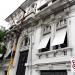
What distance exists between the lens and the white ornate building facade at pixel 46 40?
41.0 feet

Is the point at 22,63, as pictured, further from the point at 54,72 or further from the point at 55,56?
the point at 55,56

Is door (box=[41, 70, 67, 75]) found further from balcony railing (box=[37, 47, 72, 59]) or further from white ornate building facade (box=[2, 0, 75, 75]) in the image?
balcony railing (box=[37, 47, 72, 59])

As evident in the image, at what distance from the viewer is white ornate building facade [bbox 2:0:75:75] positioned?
12497 millimetres

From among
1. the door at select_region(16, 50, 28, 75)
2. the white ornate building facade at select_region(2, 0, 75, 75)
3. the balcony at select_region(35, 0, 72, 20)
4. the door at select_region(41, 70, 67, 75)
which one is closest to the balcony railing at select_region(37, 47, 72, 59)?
the white ornate building facade at select_region(2, 0, 75, 75)

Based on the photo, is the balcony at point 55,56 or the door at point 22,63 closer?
the balcony at point 55,56

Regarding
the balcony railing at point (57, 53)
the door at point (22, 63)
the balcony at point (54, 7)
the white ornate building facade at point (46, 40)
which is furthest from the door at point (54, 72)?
the balcony at point (54, 7)

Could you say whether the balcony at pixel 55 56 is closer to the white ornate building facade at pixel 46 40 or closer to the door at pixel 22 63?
the white ornate building facade at pixel 46 40

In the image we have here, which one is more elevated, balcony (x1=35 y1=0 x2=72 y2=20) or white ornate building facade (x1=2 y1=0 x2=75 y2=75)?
balcony (x1=35 y1=0 x2=72 y2=20)

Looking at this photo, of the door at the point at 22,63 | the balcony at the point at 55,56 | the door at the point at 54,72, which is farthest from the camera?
the door at the point at 22,63

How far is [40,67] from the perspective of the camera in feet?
47.3

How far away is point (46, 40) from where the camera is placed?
47.7 feet

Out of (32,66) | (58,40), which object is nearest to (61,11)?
(58,40)

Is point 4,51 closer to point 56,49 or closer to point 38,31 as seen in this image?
point 38,31

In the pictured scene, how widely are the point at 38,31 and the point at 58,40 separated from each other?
3334 mm
